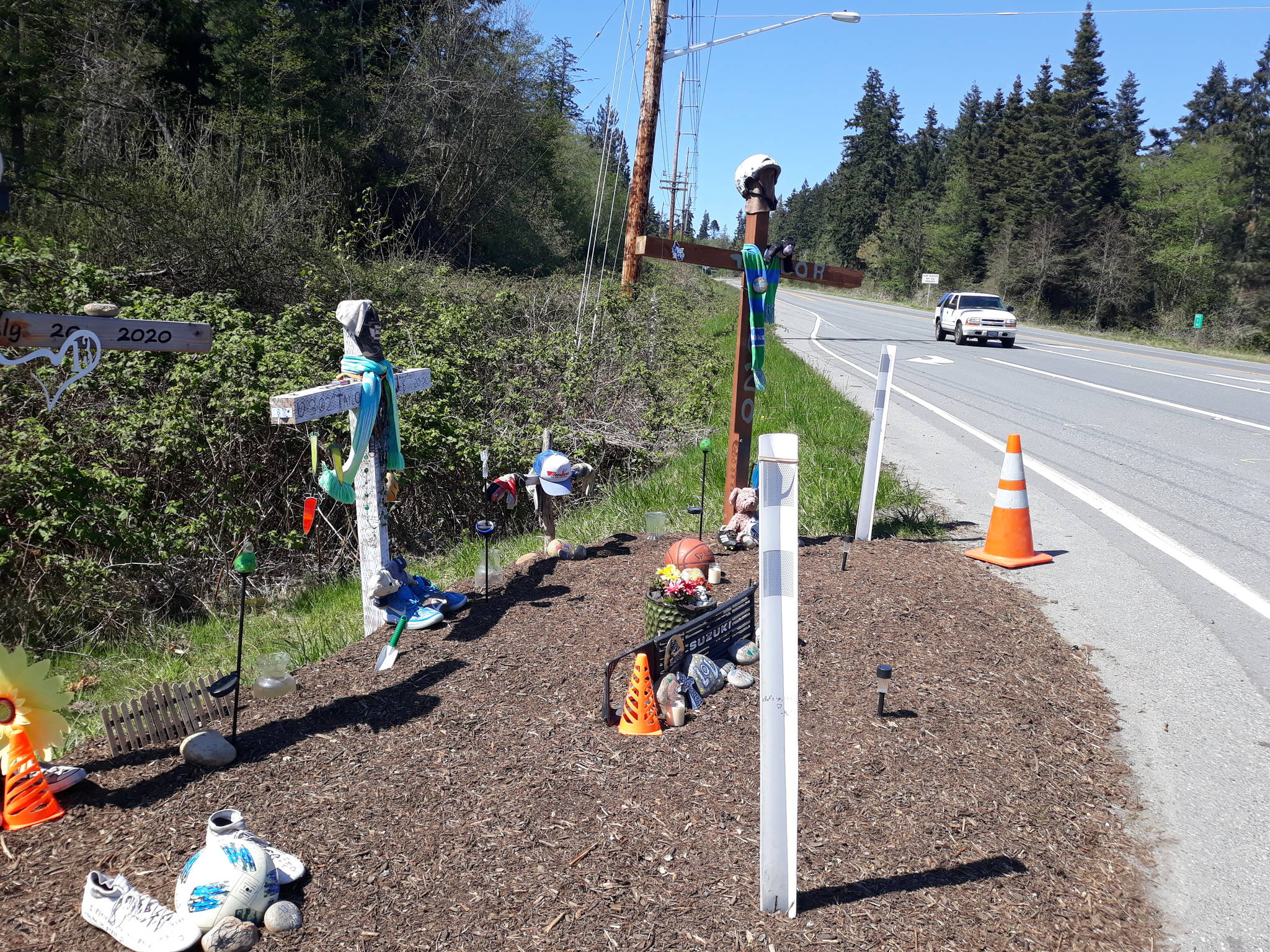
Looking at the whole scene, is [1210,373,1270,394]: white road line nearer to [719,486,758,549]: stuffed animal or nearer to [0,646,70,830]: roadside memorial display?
[719,486,758,549]: stuffed animal

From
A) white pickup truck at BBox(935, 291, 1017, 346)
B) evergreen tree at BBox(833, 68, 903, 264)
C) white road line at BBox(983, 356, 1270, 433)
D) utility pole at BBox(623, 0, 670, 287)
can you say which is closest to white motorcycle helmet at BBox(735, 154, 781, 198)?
utility pole at BBox(623, 0, 670, 287)

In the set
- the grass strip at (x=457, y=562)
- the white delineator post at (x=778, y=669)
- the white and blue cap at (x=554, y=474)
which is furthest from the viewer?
the grass strip at (x=457, y=562)

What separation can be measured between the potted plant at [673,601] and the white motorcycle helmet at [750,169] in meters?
2.65

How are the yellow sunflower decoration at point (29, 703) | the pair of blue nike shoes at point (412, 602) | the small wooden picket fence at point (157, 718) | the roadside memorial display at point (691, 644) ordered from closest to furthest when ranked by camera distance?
1. the yellow sunflower decoration at point (29, 703)
2. the small wooden picket fence at point (157, 718)
3. the roadside memorial display at point (691, 644)
4. the pair of blue nike shoes at point (412, 602)

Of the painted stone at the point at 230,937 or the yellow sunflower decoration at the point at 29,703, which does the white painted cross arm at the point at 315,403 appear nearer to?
the yellow sunflower decoration at the point at 29,703

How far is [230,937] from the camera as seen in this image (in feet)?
7.76

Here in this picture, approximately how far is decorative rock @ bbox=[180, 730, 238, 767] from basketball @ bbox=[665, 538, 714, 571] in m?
2.30

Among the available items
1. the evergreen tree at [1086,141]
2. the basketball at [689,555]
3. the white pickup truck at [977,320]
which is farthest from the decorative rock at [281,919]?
the evergreen tree at [1086,141]

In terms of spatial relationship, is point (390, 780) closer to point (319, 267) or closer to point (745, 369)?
point (745, 369)

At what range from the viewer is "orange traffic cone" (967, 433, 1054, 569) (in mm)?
5762

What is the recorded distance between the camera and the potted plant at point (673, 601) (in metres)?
4.11

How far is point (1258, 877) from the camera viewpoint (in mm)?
2789

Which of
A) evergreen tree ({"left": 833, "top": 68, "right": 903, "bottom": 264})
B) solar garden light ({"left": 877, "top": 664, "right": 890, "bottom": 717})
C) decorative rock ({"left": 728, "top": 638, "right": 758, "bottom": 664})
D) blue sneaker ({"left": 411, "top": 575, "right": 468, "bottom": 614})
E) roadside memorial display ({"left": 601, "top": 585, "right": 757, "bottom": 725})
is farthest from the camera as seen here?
evergreen tree ({"left": 833, "top": 68, "right": 903, "bottom": 264})

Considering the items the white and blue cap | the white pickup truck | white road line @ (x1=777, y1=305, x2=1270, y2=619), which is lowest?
white road line @ (x1=777, y1=305, x2=1270, y2=619)
